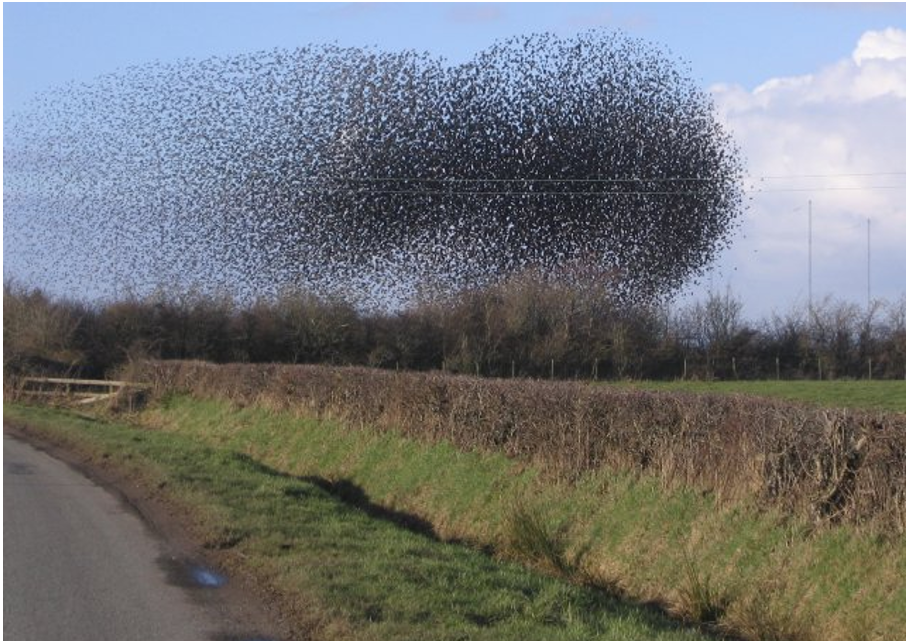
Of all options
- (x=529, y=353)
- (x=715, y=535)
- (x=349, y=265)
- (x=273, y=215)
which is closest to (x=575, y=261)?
(x=529, y=353)

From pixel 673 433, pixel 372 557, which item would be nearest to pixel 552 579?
pixel 372 557

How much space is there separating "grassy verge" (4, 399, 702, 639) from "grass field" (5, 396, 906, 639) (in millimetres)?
31

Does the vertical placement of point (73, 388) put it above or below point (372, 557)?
above

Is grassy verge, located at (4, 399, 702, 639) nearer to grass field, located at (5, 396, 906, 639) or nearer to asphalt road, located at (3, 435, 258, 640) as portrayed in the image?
grass field, located at (5, 396, 906, 639)

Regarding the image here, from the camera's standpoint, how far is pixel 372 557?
1192 centimetres

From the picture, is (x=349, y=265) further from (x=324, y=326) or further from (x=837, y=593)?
(x=837, y=593)

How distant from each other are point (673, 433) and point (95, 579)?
309 inches

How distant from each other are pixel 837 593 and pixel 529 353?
40435 mm

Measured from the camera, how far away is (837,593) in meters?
11.4

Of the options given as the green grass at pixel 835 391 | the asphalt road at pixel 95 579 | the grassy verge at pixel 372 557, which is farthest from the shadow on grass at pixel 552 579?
the green grass at pixel 835 391

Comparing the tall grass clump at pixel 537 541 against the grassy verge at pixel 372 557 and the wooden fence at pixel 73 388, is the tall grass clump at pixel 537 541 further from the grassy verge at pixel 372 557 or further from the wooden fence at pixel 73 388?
the wooden fence at pixel 73 388

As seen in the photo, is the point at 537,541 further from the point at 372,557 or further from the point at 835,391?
the point at 835,391

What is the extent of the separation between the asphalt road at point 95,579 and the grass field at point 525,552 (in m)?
0.87

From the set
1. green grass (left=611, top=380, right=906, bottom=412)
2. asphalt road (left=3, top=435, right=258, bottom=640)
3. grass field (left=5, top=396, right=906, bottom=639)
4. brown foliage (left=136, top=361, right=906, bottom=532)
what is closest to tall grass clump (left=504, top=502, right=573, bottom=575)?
grass field (left=5, top=396, right=906, bottom=639)
